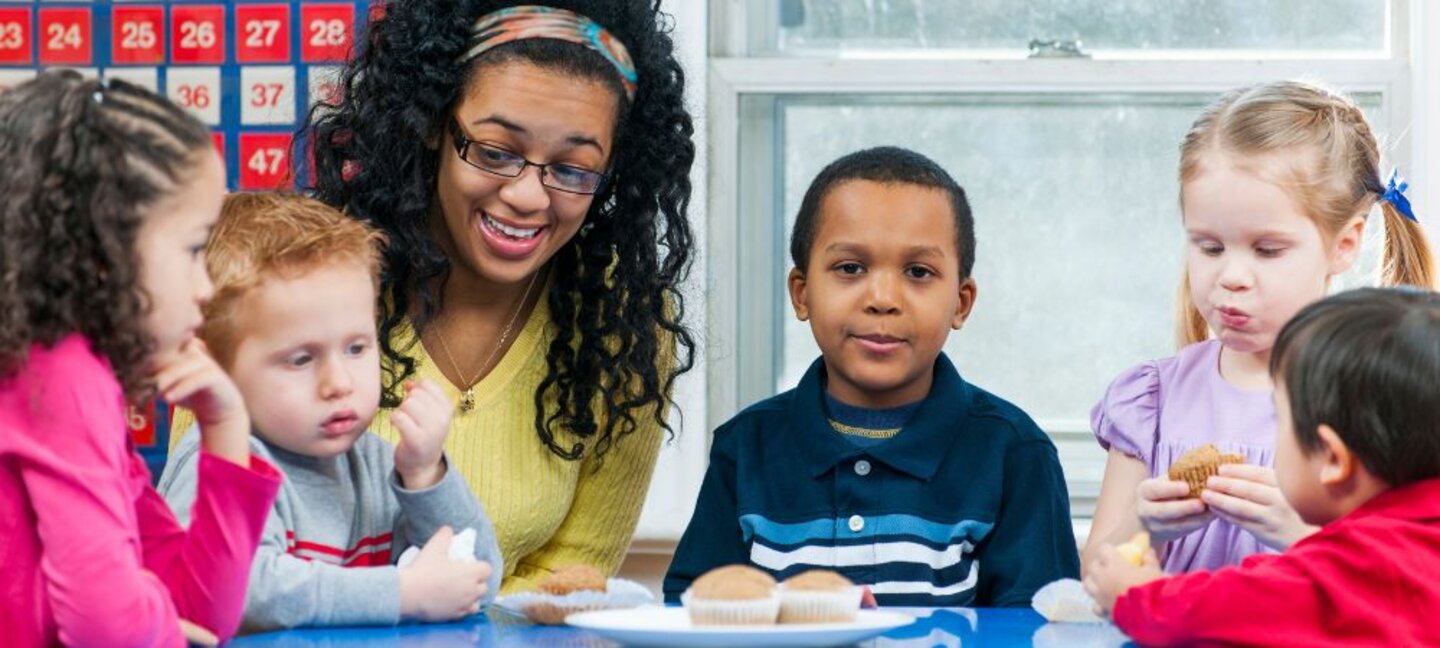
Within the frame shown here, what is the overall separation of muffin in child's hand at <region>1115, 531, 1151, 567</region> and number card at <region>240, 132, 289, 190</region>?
1.54 meters

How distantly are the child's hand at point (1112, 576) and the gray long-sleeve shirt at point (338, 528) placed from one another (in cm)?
54

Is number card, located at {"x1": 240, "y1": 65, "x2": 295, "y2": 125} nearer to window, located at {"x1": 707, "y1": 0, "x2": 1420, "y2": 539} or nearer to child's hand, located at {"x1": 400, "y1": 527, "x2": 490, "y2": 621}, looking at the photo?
window, located at {"x1": 707, "y1": 0, "x2": 1420, "y2": 539}

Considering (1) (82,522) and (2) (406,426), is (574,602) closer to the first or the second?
(2) (406,426)

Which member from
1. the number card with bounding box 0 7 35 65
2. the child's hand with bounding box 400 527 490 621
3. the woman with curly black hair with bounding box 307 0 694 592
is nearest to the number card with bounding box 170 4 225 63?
the number card with bounding box 0 7 35 65

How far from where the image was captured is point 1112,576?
1.46 meters

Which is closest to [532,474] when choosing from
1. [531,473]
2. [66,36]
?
[531,473]

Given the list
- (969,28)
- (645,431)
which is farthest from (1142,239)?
(645,431)

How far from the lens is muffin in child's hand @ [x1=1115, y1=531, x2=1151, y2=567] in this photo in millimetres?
1481

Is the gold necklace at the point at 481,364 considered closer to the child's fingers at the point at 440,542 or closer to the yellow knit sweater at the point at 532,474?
the yellow knit sweater at the point at 532,474

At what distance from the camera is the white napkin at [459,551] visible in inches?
60.7

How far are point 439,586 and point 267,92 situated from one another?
4.28 ft

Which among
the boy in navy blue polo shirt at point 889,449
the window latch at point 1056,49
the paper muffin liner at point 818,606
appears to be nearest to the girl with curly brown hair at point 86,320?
the paper muffin liner at point 818,606

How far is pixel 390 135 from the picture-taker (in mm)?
2057

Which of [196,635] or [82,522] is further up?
[82,522]
